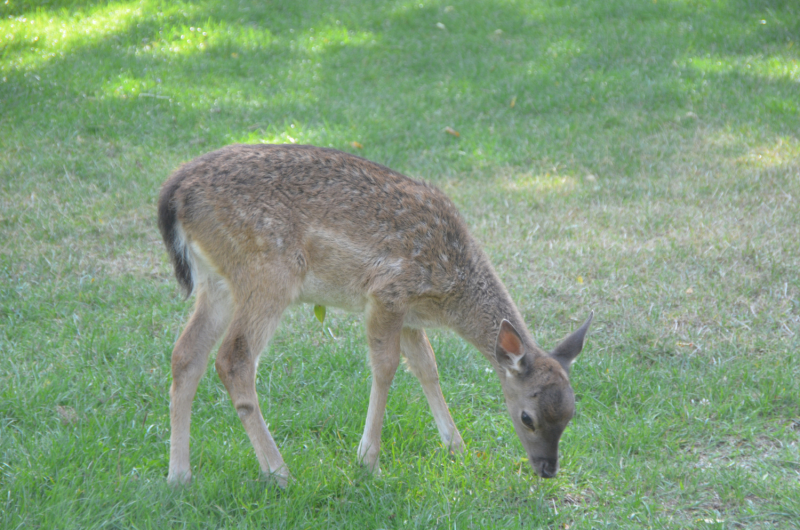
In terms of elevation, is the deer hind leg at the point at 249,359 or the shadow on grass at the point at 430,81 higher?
the deer hind leg at the point at 249,359

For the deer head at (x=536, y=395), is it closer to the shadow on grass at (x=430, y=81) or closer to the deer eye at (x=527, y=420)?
the deer eye at (x=527, y=420)

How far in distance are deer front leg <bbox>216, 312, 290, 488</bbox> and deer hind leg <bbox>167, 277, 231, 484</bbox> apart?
27 cm

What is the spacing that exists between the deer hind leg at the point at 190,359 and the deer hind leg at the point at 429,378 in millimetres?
1166

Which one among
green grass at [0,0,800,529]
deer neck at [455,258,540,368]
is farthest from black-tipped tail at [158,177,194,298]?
deer neck at [455,258,540,368]

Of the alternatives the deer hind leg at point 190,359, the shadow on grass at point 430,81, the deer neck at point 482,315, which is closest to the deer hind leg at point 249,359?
the deer hind leg at point 190,359

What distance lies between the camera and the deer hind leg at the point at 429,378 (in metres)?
4.46

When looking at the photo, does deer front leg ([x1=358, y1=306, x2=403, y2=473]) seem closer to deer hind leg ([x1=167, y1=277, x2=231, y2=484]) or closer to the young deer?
the young deer

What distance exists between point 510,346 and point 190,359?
1.82m

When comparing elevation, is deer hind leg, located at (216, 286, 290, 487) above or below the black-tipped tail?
below

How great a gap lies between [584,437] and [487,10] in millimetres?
10920

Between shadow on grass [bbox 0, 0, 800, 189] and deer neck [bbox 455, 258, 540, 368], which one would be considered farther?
shadow on grass [bbox 0, 0, 800, 189]

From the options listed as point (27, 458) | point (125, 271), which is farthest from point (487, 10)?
point (27, 458)

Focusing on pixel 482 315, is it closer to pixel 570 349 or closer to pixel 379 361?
pixel 570 349

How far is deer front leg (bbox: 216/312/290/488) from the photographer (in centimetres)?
396
